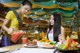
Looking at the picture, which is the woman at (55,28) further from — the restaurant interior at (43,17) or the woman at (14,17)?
the woman at (14,17)

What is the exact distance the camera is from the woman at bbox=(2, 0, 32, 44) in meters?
2.21

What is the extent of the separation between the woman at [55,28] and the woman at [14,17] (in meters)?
0.30

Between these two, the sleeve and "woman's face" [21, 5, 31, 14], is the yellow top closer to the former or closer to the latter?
the sleeve

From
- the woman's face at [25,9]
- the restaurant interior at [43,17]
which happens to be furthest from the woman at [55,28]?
the woman's face at [25,9]

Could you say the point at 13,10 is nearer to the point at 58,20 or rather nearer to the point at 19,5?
the point at 19,5

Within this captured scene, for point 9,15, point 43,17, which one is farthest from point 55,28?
point 9,15

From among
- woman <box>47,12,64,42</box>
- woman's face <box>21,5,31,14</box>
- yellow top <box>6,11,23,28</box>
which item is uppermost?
woman's face <box>21,5,31,14</box>

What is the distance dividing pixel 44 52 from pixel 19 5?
629mm

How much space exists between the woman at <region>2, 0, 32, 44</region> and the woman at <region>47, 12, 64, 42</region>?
0.30 meters

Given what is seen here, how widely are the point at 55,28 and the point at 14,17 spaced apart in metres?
0.48

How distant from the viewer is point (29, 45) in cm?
209

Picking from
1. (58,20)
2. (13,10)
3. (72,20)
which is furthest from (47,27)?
(13,10)

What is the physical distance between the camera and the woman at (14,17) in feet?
7.25

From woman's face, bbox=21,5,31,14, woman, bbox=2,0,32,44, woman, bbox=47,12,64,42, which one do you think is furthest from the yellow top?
woman, bbox=47,12,64,42
